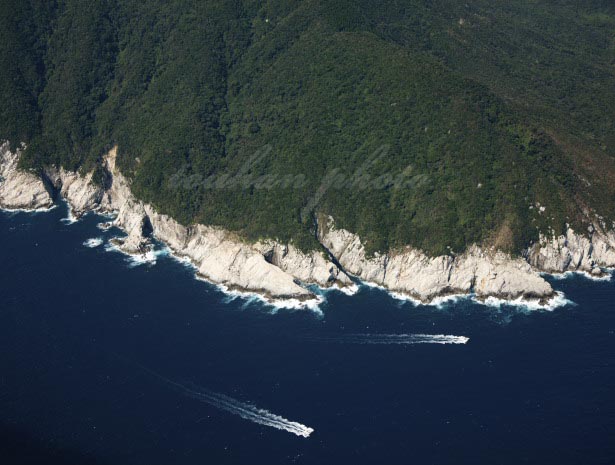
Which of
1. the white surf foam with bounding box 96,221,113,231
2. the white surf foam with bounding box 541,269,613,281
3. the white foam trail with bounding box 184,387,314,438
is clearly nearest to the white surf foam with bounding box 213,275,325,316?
the white foam trail with bounding box 184,387,314,438

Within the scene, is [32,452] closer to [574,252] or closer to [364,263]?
[364,263]

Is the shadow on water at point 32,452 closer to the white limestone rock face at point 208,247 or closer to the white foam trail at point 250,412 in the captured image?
the white foam trail at point 250,412

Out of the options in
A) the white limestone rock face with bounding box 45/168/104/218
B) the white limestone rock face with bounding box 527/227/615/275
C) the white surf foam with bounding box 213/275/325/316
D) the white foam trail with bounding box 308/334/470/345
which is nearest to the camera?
the white foam trail with bounding box 308/334/470/345

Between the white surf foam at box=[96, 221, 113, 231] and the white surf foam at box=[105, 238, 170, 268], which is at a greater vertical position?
the white surf foam at box=[96, 221, 113, 231]

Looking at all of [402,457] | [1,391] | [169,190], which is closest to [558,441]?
→ [402,457]

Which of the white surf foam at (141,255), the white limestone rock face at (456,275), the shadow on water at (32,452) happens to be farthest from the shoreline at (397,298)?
the shadow on water at (32,452)

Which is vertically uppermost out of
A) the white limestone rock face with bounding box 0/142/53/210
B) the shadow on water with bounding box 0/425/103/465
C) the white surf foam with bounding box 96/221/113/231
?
the white limestone rock face with bounding box 0/142/53/210

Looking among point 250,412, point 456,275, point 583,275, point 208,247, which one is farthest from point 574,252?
point 250,412

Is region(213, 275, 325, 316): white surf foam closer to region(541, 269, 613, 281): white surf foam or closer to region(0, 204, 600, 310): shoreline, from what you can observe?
region(0, 204, 600, 310): shoreline
